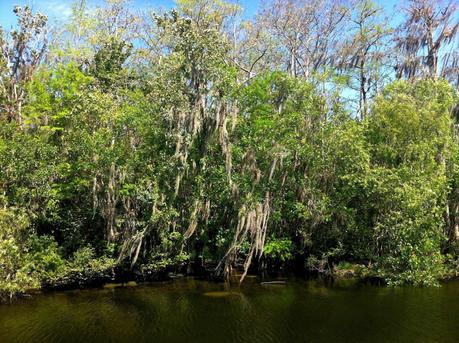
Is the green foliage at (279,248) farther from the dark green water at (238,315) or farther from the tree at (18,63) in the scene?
the tree at (18,63)

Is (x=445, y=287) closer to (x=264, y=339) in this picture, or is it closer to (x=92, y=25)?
(x=264, y=339)

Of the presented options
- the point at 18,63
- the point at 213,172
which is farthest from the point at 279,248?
the point at 18,63

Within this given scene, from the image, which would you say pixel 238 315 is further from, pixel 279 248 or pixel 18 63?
pixel 18 63

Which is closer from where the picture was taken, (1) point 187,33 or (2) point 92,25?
(1) point 187,33

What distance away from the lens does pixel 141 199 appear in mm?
23234

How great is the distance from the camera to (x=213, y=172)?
80.1 feet

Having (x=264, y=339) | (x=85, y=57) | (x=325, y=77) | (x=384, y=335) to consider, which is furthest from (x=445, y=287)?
(x=85, y=57)

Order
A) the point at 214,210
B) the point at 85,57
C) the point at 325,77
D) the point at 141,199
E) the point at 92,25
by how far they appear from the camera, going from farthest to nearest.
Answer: the point at 92,25, the point at 85,57, the point at 325,77, the point at 214,210, the point at 141,199

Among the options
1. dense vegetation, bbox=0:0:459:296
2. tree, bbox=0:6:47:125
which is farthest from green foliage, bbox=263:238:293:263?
tree, bbox=0:6:47:125

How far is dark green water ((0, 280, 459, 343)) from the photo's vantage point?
15.4 meters

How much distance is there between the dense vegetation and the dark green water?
78.0 inches

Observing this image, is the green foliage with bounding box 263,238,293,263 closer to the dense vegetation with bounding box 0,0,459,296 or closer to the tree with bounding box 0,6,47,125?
the dense vegetation with bounding box 0,0,459,296

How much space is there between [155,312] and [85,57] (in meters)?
21.3

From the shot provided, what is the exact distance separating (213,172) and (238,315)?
28.6 feet
